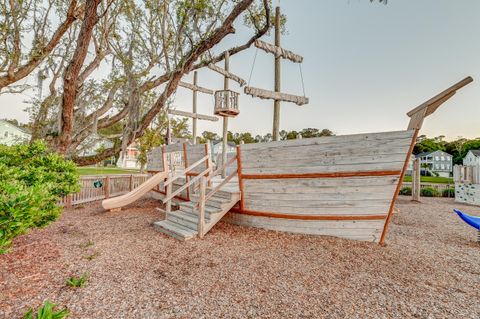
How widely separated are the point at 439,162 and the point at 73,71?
236 feet

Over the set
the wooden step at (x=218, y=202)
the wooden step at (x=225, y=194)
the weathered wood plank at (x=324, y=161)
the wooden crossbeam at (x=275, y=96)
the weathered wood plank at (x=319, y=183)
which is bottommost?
the wooden step at (x=218, y=202)

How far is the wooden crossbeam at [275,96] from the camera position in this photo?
619cm

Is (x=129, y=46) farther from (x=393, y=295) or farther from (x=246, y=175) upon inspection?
(x=393, y=295)

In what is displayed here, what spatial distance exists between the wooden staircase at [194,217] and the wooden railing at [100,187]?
515cm

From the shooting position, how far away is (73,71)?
482cm

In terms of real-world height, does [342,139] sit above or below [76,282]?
above

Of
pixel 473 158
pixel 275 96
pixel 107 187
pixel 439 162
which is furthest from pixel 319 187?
pixel 439 162

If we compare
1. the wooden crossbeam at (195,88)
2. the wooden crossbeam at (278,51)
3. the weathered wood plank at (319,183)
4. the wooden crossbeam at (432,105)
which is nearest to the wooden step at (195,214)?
the weathered wood plank at (319,183)

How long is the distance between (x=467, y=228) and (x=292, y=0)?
8.89 metres

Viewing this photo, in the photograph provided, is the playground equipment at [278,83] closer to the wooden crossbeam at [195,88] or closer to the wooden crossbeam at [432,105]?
the wooden crossbeam at [432,105]

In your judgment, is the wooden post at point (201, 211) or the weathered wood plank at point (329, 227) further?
the wooden post at point (201, 211)

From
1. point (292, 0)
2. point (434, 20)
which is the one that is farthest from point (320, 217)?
point (434, 20)

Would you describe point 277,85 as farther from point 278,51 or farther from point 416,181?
Answer: point 416,181

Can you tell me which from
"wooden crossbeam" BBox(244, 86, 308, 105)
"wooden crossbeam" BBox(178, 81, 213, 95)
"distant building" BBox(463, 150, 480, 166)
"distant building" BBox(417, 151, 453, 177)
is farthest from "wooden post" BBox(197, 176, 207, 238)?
"distant building" BBox(417, 151, 453, 177)
